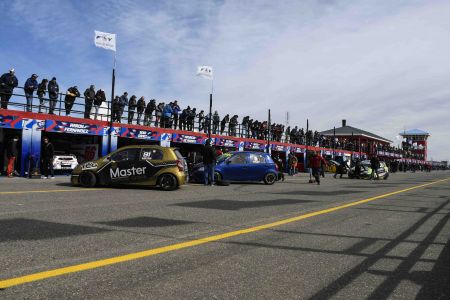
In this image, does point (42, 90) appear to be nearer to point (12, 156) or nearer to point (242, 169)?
point (12, 156)

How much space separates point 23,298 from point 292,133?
39940mm

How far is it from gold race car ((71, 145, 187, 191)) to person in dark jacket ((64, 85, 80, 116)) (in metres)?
7.79

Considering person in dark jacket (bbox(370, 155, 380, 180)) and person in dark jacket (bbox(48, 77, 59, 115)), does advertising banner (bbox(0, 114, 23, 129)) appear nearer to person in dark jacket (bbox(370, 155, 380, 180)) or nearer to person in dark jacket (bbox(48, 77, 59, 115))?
person in dark jacket (bbox(48, 77, 59, 115))

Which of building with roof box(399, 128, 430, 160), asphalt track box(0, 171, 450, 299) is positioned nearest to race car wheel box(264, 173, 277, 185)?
asphalt track box(0, 171, 450, 299)

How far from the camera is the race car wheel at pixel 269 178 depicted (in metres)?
19.3

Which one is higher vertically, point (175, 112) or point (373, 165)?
point (175, 112)

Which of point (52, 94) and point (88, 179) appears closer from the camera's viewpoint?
point (88, 179)

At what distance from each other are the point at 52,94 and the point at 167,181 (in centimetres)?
952

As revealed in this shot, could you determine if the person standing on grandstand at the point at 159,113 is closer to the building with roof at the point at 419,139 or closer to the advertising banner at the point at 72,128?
the advertising banner at the point at 72,128

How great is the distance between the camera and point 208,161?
54.4 feet

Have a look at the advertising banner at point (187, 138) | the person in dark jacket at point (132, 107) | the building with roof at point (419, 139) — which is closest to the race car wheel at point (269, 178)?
the person in dark jacket at point (132, 107)

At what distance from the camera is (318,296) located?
362cm

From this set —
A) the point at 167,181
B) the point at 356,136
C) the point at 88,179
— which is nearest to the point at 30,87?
the point at 88,179

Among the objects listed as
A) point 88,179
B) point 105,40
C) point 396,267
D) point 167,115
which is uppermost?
point 105,40
